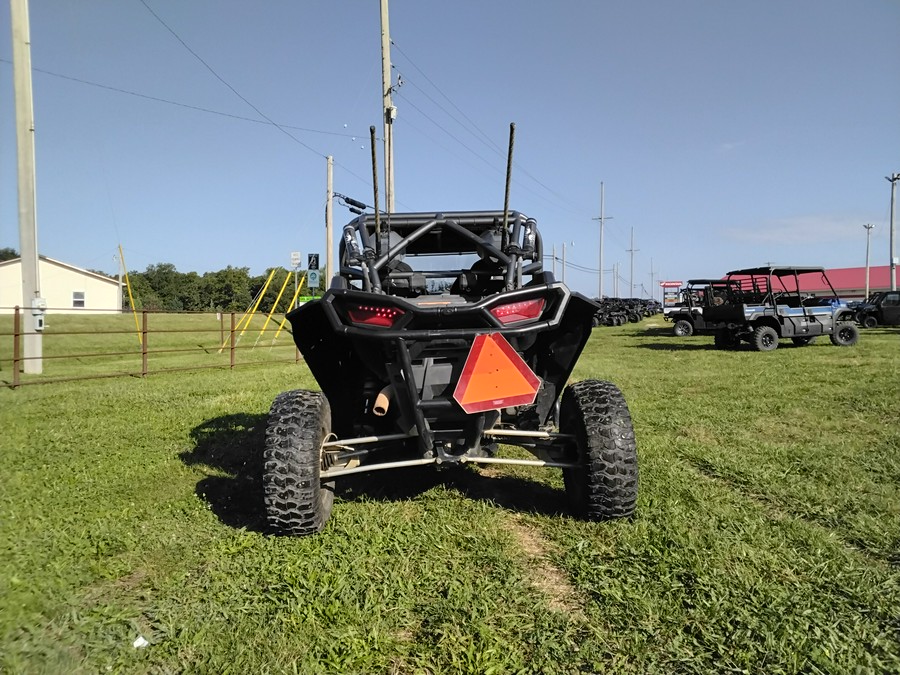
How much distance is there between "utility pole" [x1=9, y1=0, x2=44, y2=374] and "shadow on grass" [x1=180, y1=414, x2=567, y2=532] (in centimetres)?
919

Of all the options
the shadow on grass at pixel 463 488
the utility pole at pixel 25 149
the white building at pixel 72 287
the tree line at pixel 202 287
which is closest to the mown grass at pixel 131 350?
the utility pole at pixel 25 149

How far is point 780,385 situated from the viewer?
8172 millimetres

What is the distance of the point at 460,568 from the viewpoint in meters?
2.58

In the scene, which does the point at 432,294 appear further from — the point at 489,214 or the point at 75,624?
the point at 75,624

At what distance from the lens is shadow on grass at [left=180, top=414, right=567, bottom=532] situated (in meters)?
3.41

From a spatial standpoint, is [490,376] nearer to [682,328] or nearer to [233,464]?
[233,464]

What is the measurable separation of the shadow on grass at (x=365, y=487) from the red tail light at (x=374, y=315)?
1.26 m

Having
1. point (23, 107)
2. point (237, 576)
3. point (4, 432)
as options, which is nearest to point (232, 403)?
point (4, 432)

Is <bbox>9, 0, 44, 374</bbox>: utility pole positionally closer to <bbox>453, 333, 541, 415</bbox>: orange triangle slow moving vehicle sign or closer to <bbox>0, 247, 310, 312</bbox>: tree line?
<bbox>453, 333, 541, 415</bbox>: orange triangle slow moving vehicle sign

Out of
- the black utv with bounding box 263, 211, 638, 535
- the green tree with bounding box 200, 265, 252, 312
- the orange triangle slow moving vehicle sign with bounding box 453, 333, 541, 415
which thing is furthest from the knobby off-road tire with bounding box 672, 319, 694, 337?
the green tree with bounding box 200, 265, 252, 312

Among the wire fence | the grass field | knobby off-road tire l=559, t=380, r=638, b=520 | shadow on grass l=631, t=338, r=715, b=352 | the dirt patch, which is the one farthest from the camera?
shadow on grass l=631, t=338, r=715, b=352

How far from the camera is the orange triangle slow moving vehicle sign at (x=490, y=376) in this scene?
2.74 metres

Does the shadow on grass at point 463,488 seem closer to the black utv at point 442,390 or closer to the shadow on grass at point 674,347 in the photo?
the black utv at point 442,390

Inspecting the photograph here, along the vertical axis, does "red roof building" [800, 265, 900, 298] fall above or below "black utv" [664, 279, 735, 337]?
above
